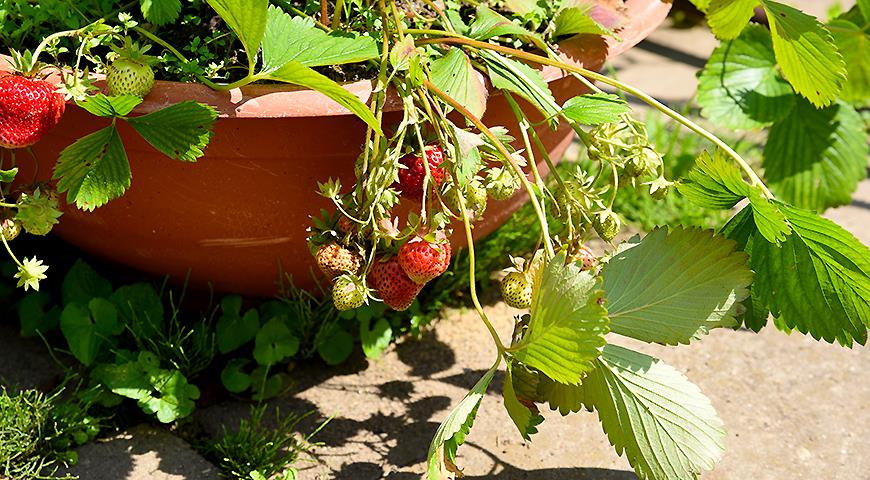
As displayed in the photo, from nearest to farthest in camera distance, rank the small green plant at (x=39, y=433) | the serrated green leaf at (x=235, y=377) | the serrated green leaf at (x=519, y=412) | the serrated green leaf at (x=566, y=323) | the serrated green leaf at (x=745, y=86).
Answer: the serrated green leaf at (x=566, y=323) < the serrated green leaf at (x=519, y=412) < the small green plant at (x=39, y=433) < the serrated green leaf at (x=235, y=377) < the serrated green leaf at (x=745, y=86)

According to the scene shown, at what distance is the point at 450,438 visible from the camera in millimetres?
1100

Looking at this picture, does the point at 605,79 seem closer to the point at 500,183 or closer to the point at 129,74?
the point at 500,183

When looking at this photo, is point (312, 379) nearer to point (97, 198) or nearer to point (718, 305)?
point (97, 198)

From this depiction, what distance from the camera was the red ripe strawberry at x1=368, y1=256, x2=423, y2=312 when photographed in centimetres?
114

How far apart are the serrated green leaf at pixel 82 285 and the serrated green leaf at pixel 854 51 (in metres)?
1.34

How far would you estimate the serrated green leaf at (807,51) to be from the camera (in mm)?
1367

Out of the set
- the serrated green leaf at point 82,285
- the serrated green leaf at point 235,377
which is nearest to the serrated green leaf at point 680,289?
the serrated green leaf at point 235,377

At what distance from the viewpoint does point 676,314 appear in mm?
1171

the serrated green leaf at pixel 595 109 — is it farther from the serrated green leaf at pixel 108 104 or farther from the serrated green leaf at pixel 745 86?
the serrated green leaf at pixel 745 86

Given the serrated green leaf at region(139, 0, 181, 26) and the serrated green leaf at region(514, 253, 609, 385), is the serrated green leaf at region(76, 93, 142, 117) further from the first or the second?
the serrated green leaf at region(514, 253, 609, 385)

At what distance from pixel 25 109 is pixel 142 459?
0.51m

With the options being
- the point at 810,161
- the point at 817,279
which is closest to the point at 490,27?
the point at 817,279

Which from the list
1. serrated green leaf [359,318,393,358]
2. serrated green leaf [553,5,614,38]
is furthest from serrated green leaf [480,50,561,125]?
serrated green leaf [359,318,393,358]

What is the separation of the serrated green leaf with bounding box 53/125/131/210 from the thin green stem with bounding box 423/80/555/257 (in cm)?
36
